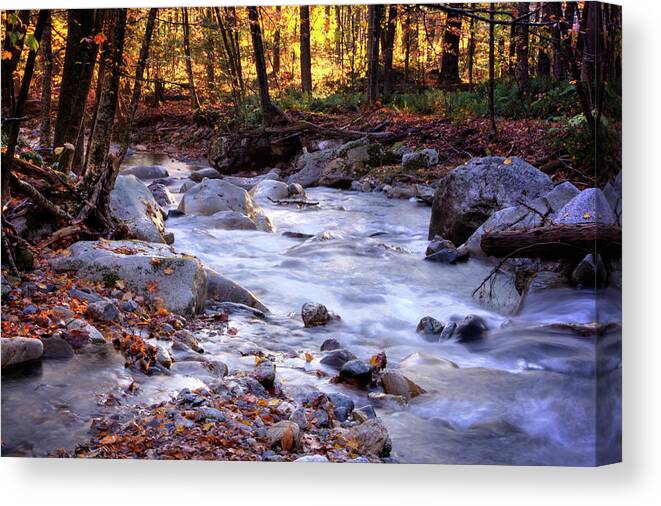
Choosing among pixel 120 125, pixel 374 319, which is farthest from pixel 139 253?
pixel 374 319

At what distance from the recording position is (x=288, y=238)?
5.49m

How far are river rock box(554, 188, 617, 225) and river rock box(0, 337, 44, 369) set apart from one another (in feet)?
10.6

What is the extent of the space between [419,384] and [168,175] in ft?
9.46

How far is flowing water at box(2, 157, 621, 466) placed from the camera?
4.00 meters

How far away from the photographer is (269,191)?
6.05 m

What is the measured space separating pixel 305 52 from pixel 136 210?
192 cm

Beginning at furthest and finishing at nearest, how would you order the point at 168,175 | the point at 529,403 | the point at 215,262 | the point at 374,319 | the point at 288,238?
the point at 168,175, the point at 288,238, the point at 215,262, the point at 374,319, the point at 529,403

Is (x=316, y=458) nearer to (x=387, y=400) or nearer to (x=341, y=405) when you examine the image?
(x=341, y=405)

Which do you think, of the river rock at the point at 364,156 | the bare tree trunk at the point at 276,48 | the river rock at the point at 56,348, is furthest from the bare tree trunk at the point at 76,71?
the river rock at the point at 364,156

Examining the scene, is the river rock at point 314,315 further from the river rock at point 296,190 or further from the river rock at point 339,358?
the river rock at point 296,190

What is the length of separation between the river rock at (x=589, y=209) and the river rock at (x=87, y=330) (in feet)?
9.54

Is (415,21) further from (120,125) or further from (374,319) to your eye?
(120,125)

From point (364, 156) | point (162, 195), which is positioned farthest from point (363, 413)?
point (162, 195)

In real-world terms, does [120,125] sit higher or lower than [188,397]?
higher
